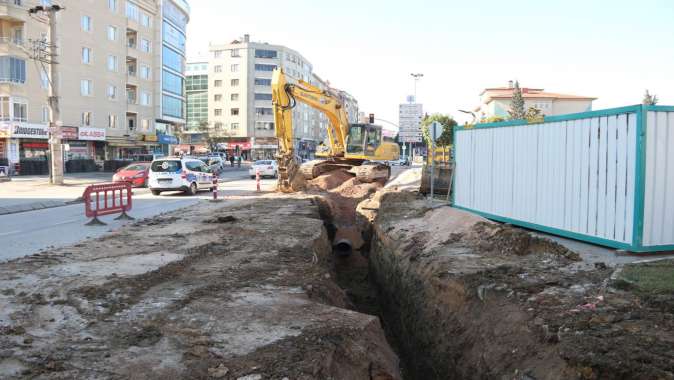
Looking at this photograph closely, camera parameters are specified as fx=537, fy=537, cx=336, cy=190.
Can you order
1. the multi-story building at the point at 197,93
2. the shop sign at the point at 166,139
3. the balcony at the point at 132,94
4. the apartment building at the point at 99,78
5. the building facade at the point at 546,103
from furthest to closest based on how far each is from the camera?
the multi-story building at the point at 197,93 < the building facade at the point at 546,103 < the shop sign at the point at 166,139 < the balcony at the point at 132,94 < the apartment building at the point at 99,78

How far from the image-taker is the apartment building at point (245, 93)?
8944 centimetres

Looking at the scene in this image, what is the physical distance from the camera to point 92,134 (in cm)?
4366

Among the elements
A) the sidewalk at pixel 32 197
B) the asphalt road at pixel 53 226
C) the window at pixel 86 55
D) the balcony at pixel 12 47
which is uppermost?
the window at pixel 86 55

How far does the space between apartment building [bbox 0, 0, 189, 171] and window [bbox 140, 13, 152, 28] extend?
0.12 metres

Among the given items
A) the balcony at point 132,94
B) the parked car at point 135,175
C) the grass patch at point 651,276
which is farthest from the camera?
the balcony at point 132,94

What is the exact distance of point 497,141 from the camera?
38.3 feet

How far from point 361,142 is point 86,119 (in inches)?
1170

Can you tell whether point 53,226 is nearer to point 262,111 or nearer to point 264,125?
point 264,125

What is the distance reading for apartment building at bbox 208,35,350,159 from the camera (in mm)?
89438

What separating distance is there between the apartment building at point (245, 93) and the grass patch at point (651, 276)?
82.7 m

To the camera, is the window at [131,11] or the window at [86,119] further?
the window at [131,11]

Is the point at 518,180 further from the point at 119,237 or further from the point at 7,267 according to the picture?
the point at 7,267

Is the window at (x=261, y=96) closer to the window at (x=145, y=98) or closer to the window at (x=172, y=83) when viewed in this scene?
the window at (x=172, y=83)

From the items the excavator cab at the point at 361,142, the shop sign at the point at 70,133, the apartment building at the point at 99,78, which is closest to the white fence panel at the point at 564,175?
the excavator cab at the point at 361,142
